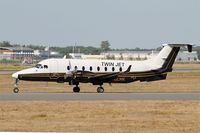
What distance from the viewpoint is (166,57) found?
4572 cm

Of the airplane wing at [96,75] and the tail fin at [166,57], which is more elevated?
the tail fin at [166,57]

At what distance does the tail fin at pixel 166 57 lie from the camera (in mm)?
45562

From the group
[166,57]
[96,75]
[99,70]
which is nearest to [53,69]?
[96,75]

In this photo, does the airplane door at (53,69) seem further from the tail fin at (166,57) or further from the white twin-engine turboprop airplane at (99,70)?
the tail fin at (166,57)

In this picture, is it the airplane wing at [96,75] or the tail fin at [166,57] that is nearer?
the airplane wing at [96,75]

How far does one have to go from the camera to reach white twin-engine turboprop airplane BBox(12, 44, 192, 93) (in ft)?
142

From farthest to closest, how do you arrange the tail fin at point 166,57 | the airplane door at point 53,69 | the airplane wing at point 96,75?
the tail fin at point 166,57 → the airplane wing at point 96,75 → the airplane door at point 53,69

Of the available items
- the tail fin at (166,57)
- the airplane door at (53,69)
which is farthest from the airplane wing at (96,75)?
the tail fin at (166,57)

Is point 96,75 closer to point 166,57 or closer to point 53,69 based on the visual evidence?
point 53,69

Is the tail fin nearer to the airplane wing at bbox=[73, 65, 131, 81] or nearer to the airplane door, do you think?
the airplane wing at bbox=[73, 65, 131, 81]

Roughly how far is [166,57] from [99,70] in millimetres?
5408

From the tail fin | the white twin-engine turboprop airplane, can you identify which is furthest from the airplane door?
the tail fin

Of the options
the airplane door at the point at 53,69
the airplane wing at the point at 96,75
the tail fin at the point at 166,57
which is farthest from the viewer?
the tail fin at the point at 166,57

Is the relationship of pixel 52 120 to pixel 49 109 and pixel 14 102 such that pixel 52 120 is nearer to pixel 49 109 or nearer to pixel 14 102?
pixel 49 109
